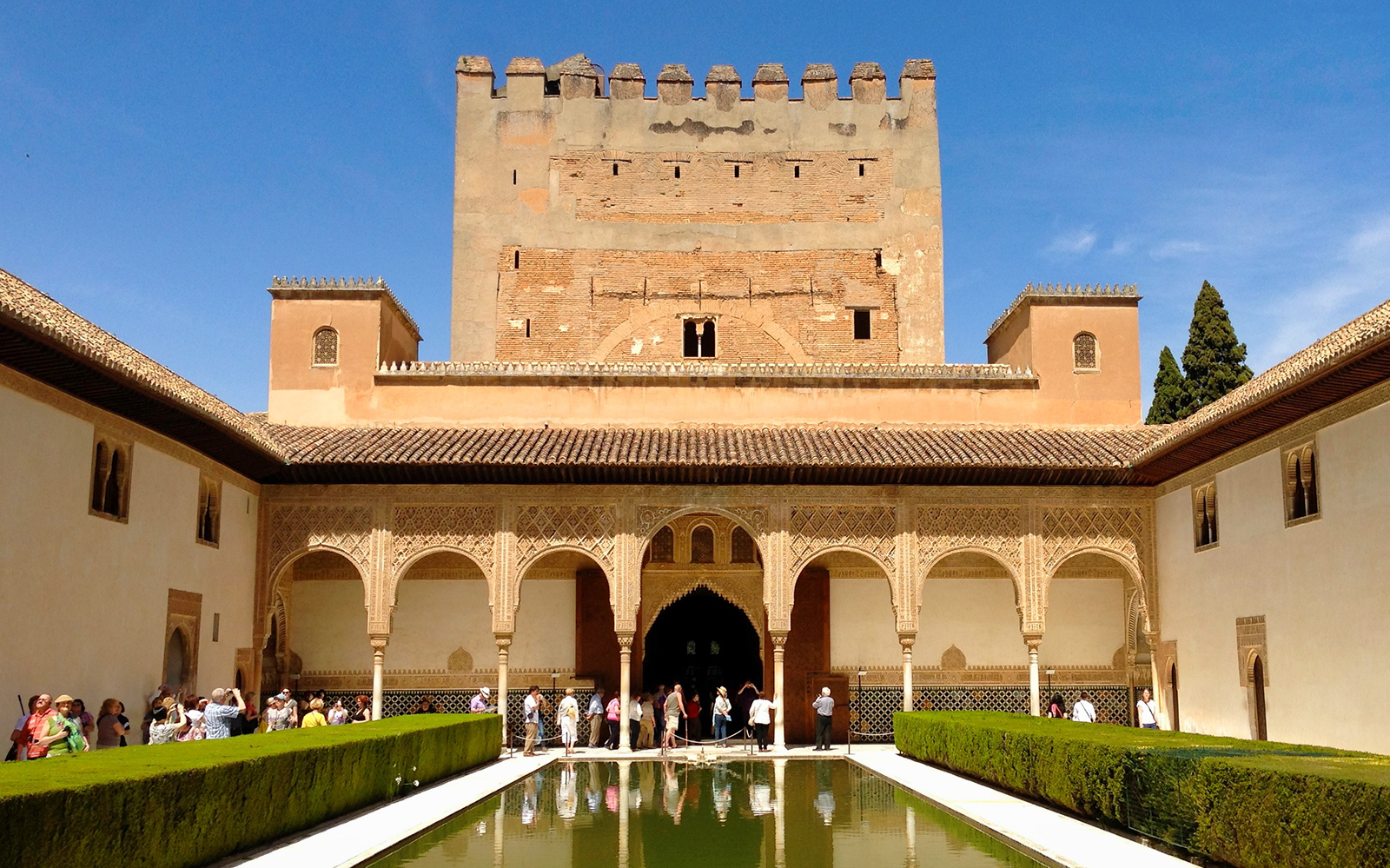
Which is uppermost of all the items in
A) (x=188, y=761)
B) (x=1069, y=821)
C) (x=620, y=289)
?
(x=620, y=289)

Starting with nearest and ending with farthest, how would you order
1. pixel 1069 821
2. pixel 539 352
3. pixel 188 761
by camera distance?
pixel 188 761
pixel 1069 821
pixel 539 352

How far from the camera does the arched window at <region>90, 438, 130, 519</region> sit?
12.8 metres

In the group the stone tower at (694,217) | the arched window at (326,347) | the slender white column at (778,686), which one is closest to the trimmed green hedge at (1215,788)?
the slender white column at (778,686)

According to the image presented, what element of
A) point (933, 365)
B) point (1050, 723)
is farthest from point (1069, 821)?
point (933, 365)

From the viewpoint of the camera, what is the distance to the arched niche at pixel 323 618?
63.8 ft

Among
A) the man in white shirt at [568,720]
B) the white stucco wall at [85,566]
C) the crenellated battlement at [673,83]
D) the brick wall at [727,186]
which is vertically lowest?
the man in white shirt at [568,720]

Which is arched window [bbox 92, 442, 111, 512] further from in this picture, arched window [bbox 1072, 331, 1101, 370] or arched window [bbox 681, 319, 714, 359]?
arched window [bbox 681, 319, 714, 359]

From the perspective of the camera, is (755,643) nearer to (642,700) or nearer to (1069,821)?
(642,700)

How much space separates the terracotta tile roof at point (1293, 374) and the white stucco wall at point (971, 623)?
3.71 m

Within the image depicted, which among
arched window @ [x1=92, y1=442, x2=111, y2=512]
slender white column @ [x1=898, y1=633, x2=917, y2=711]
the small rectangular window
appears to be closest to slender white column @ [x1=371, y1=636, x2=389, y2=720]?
arched window @ [x1=92, y1=442, x2=111, y2=512]

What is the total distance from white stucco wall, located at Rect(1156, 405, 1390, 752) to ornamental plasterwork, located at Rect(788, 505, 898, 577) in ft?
12.3

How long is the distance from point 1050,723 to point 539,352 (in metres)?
15.3

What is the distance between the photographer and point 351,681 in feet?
63.8

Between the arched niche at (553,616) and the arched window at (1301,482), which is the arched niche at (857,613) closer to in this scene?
the arched niche at (553,616)
